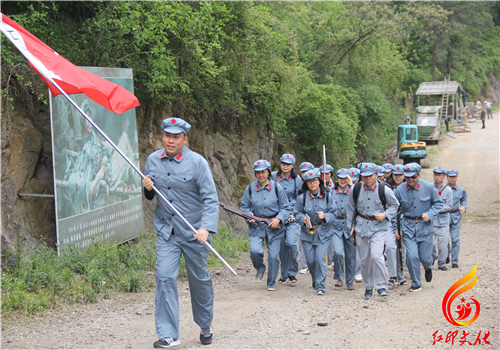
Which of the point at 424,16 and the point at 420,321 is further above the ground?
the point at 424,16

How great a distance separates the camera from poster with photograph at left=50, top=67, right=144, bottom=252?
8391 millimetres

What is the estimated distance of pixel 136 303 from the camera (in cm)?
771

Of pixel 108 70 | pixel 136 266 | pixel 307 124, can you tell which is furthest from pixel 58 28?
pixel 307 124

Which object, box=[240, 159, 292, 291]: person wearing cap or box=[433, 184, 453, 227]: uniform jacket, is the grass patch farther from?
box=[433, 184, 453, 227]: uniform jacket

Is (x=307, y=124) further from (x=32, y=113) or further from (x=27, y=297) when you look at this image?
(x=27, y=297)

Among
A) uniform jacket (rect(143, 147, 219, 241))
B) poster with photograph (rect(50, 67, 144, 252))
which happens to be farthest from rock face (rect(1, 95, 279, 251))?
uniform jacket (rect(143, 147, 219, 241))

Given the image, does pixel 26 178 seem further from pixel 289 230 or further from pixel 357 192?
pixel 357 192

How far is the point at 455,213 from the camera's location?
12.5 metres

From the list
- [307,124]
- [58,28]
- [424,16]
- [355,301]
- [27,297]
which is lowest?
[355,301]

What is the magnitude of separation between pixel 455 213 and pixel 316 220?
193 inches

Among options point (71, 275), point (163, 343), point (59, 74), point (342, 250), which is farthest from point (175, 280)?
point (342, 250)

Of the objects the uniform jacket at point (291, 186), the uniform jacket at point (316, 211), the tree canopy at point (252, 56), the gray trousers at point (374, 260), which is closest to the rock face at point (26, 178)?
the tree canopy at point (252, 56)

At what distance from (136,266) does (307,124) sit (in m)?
15.9

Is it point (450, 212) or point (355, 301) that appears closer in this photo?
point (355, 301)
